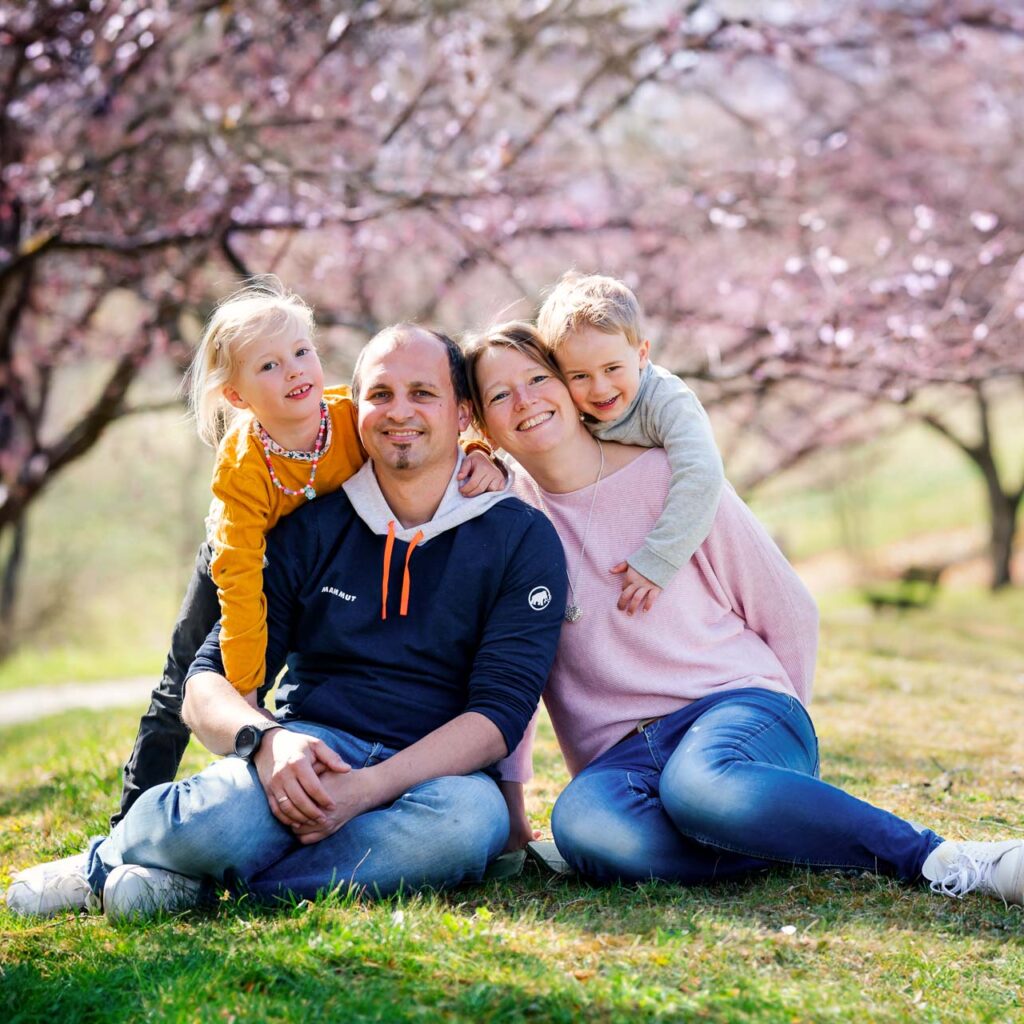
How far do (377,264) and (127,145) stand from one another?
10.9ft

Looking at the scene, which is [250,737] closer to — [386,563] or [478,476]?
[386,563]

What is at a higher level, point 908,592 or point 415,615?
point 415,615

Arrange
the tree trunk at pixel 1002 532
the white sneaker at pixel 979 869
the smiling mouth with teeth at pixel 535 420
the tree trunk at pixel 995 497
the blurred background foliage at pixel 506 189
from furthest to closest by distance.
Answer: the tree trunk at pixel 1002 532
the tree trunk at pixel 995 497
the blurred background foliage at pixel 506 189
the smiling mouth with teeth at pixel 535 420
the white sneaker at pixel 979 869

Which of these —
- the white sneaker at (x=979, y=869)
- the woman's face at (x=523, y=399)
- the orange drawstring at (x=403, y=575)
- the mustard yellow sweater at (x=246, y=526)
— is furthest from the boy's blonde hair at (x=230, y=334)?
the white sneaker at (x=979, y=869)

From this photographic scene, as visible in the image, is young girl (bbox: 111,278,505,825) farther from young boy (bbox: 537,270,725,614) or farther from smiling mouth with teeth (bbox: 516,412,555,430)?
young boy (bbox: 537,270,725,614)

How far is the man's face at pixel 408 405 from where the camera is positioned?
127 inches

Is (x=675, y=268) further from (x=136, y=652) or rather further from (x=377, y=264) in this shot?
(x=136, y=652)

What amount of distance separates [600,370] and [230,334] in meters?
1.02

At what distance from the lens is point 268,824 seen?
2953mm

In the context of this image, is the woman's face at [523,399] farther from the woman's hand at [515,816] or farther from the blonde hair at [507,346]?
the woman's hand at [515,816]

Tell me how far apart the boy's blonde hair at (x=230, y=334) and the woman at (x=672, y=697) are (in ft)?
1.73

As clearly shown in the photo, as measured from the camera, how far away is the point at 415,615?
321 centimetres

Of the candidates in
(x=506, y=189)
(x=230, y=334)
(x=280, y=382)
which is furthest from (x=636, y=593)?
(x=506, y=189)

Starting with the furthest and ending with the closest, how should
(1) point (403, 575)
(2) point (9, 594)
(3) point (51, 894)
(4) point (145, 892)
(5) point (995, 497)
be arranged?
(5) point (995, 497) < (2) point (9, 594) < (1) point (403, 575) < (3) point (51, 894) < (4) point (145, 892)
